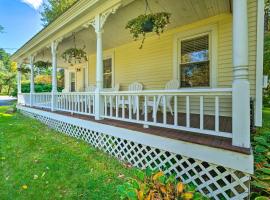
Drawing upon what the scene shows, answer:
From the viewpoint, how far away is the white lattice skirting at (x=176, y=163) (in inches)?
93.4

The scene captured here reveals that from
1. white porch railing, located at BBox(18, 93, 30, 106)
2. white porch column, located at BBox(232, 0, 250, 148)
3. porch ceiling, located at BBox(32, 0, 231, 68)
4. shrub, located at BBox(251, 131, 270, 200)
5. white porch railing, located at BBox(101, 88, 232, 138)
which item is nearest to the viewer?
white porch column, located at BBox(232, 0, 250, 148)

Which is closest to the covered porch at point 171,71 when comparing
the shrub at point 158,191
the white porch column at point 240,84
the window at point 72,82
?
the white porch column at point 240,84

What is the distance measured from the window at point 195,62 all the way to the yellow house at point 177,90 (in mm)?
27

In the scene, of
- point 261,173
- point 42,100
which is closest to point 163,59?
point 261,173

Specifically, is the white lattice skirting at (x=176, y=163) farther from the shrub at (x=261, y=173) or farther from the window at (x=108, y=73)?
the window at (x=108, y=73)

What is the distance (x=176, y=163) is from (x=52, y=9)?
788 inches

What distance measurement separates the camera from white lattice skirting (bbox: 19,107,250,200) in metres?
2.37

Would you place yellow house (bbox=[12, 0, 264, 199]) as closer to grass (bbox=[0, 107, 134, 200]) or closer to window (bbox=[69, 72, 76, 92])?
grass (bbox=[0, 107, 134, 200])

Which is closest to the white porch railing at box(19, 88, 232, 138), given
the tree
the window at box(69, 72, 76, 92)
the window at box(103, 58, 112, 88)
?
the window at box(103, 58, 112, 88)

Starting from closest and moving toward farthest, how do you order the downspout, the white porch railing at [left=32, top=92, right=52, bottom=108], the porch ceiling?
the downspout, the porch ceiling, the white porch railing at [left=32, top=92, right=52, bottom=108]

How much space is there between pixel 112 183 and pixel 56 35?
5345 millimetres

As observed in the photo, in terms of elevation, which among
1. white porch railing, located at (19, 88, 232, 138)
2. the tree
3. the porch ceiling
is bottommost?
white porch railing, located at (19, 88, 232, 138)

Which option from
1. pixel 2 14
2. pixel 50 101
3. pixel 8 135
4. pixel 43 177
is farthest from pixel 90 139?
pixel 2 14

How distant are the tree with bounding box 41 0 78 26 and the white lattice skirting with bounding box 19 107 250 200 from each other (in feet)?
50.5
